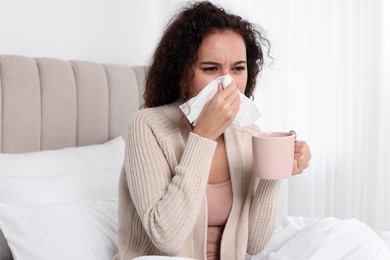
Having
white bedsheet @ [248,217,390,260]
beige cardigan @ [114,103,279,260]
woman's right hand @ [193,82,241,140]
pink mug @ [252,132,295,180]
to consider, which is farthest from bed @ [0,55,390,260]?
woman's right hand @ [193,82,241,140]

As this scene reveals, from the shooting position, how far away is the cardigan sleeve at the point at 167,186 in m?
1.24

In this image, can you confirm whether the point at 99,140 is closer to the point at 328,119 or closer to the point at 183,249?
the point at 183,249

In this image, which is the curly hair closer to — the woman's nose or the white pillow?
the woman's nose

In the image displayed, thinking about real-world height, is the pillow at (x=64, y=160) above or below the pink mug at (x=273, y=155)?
below

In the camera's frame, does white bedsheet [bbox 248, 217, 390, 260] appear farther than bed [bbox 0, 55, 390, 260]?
No

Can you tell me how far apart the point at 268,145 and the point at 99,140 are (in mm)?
1079

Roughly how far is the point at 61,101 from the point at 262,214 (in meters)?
0.89

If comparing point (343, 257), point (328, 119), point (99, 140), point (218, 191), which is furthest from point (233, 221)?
point (328, 119)

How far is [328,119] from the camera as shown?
265 centimetres

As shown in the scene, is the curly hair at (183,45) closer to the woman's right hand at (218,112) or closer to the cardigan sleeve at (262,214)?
the woman's right hand at (218,112)

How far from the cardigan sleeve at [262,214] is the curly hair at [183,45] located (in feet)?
1.01

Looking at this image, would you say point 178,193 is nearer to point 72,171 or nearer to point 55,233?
point 55,233

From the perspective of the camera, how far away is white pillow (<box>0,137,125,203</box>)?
5.64 feet

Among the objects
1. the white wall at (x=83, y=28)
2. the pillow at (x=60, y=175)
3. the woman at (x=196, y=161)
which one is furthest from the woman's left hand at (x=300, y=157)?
the white wall at (x=83, y=28)
